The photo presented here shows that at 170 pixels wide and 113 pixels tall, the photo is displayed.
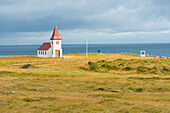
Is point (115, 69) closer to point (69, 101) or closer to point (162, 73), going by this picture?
point (162, 73)

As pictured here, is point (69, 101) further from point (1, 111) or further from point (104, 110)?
point (1, 111)

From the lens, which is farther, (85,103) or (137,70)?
(137,70)

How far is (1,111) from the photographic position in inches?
491

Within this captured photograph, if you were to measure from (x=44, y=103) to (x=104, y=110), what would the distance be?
417 cm

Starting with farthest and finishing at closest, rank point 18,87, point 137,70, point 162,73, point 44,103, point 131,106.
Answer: point 137,70 → point 162,73 → point 18,87 → point 44,103 → point 131,106

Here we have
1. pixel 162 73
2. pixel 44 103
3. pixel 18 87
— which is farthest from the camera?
pixel 162 73

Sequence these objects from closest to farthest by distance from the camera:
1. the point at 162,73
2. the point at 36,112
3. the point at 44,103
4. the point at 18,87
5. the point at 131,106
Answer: the point at 36,112, the point at 131,106, the point at 44,103, the point at 18,87, the point at 162,73

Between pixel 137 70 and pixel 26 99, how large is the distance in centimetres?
2734

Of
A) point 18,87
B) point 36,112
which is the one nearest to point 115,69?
point 18,87

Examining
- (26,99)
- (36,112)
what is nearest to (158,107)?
(36,112)

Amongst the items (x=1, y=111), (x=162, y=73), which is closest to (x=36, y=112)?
(x=1, y=111)

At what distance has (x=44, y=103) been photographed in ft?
47.3

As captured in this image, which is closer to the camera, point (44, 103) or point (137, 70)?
point (44, 103)

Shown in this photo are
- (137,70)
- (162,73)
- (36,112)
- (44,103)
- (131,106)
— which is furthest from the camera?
(137,70)
